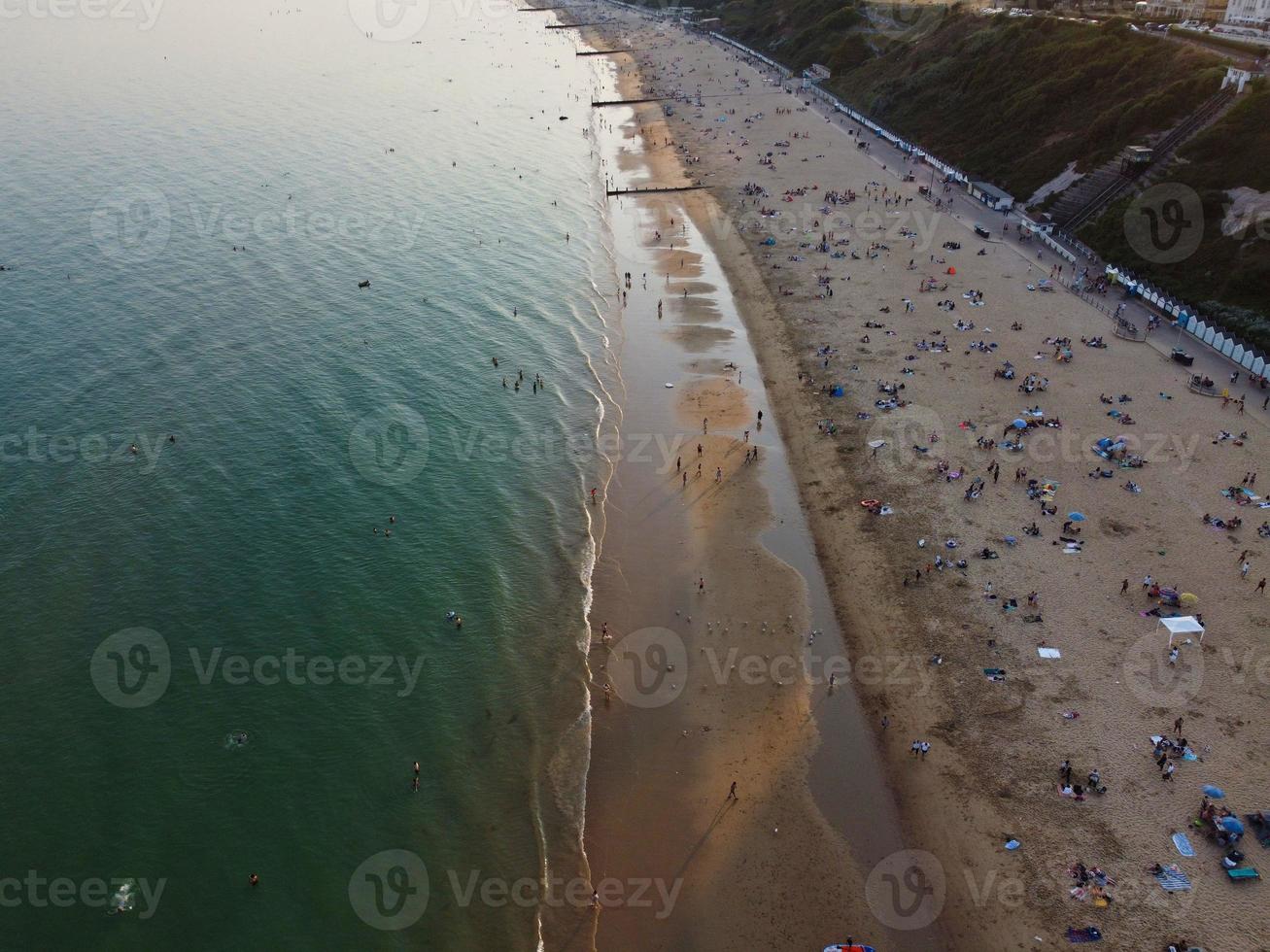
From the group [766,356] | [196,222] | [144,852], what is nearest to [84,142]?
[196,222]

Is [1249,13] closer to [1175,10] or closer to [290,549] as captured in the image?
[1175,10]

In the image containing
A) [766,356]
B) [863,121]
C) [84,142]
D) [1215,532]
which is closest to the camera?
[1215,532]

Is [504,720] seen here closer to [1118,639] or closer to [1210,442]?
[1118,639]

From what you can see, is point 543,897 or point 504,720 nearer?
point 543,897

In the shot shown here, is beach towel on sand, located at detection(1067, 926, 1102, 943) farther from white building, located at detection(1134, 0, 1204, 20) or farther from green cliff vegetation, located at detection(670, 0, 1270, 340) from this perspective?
white building, located at detection(1134, 0, 1204, 20)

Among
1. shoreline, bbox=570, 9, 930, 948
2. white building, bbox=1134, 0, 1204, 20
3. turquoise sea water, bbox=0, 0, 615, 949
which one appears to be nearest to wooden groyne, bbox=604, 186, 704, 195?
turquoise sea water, bbox=0, 0, 615, 949

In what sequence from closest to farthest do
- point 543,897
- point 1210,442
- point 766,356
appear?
point 543,897
point 1210,442
point 766,356

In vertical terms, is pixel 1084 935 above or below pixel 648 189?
below

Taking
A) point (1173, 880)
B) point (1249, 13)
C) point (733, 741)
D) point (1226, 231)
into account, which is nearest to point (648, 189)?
point (1226, 231)
